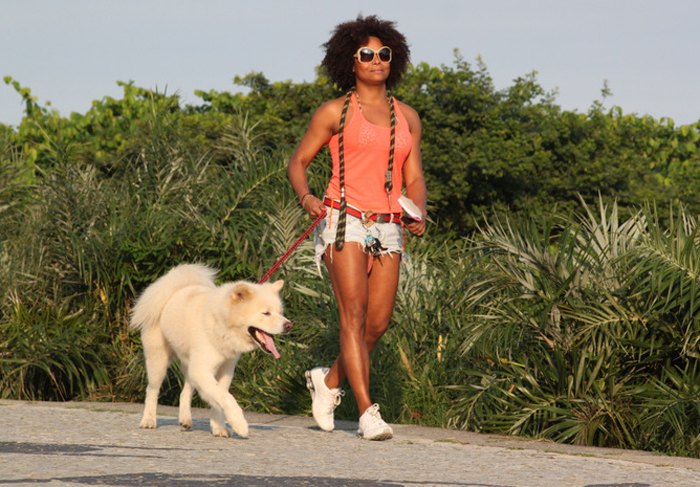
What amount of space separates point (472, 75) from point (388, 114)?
16252 millimetres

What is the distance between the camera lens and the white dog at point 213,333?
6.01 m

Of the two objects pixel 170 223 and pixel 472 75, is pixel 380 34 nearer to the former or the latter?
pixel 170 223

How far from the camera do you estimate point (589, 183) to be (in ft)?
70.8

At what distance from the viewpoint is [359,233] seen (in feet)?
19.6

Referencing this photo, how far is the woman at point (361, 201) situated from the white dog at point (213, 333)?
1.49 ft

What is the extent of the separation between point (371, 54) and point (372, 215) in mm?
1060

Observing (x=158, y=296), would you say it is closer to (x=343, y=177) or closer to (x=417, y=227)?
(x=343, y=177)

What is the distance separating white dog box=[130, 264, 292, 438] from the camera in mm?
6012

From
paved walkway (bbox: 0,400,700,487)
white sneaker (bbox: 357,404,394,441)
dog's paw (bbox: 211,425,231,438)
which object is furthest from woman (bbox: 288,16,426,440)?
dog's paw (bbox: 211,425,231,438)

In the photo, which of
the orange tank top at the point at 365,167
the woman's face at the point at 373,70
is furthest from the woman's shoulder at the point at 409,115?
the orange tank top at the point at 365,167

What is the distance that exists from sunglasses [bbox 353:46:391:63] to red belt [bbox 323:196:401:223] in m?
0.94

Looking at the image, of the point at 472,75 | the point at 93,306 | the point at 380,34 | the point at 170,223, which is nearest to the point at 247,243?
the point at 170,223

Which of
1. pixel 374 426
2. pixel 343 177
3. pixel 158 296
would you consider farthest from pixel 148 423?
pixel 343 177

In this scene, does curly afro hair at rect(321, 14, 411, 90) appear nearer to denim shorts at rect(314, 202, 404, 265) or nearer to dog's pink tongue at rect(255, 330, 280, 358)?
denim shorts at rect(314, 202, 404, 265)
